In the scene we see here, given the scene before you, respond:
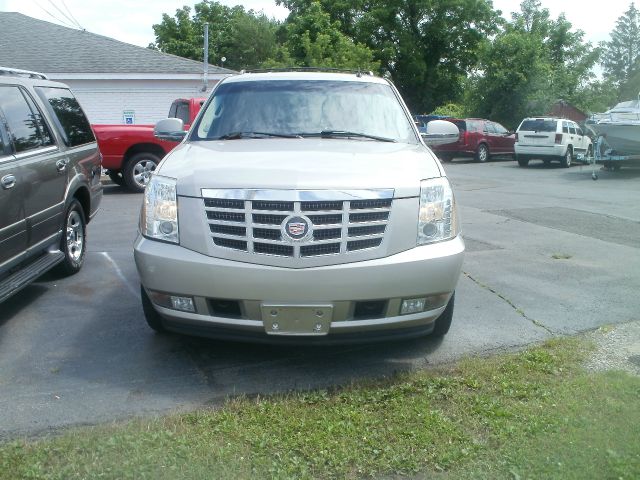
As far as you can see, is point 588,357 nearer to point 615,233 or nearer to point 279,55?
point 615,233

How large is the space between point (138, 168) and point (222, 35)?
39.1 metres

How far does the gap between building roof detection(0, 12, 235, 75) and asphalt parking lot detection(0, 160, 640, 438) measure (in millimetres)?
14129

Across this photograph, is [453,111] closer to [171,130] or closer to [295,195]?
[171,130]

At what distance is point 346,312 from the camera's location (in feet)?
14.1

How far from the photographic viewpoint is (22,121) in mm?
6094

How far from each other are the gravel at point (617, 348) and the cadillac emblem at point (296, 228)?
215cm

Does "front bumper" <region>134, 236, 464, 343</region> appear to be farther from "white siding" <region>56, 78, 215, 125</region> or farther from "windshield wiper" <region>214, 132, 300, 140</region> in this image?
"white siding" <region>56, 78, 215, 125</region>

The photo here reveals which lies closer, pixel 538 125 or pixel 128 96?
pixel 128 96

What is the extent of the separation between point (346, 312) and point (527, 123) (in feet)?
74.8

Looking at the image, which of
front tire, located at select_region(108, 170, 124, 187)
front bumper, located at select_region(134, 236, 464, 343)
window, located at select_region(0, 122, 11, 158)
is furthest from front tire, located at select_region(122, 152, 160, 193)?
front bumper, located at select_region(134, 236, 464, 343)

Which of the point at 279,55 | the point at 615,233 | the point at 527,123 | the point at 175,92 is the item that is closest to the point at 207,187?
the point at 615,233

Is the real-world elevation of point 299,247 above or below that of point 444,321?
above

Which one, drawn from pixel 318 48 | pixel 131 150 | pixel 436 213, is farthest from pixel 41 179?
pixel 318 48

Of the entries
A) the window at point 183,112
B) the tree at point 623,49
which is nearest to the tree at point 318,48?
the window at point 183,112
